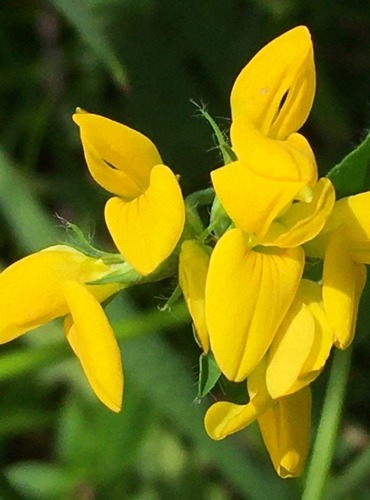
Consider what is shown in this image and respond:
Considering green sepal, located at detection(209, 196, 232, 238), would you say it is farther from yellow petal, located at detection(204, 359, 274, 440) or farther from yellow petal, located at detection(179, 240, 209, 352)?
yellow petal, located at detection(204, 359, 274, 440)

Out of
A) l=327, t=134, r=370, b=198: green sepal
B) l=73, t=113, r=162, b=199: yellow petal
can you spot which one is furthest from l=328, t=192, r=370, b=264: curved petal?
l=73, t=113, r=162, b=199: yellow petal

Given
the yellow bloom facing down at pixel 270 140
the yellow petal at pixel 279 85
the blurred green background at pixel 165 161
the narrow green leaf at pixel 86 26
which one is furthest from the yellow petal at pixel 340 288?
the blurred green background at pixel 165 161

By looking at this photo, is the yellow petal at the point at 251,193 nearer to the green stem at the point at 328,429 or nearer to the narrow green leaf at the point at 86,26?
the green stem at the point at 328,429

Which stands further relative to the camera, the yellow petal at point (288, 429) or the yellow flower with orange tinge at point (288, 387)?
the yellow petal at point (288, 429)

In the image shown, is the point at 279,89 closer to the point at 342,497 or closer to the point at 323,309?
the point at 323,309

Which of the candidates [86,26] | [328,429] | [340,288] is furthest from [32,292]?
[86,26]

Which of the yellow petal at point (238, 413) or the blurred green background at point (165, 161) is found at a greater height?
the yellow petal at point (238, 413)

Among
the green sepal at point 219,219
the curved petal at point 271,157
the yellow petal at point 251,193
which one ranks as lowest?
the green sepal at point 219,219
